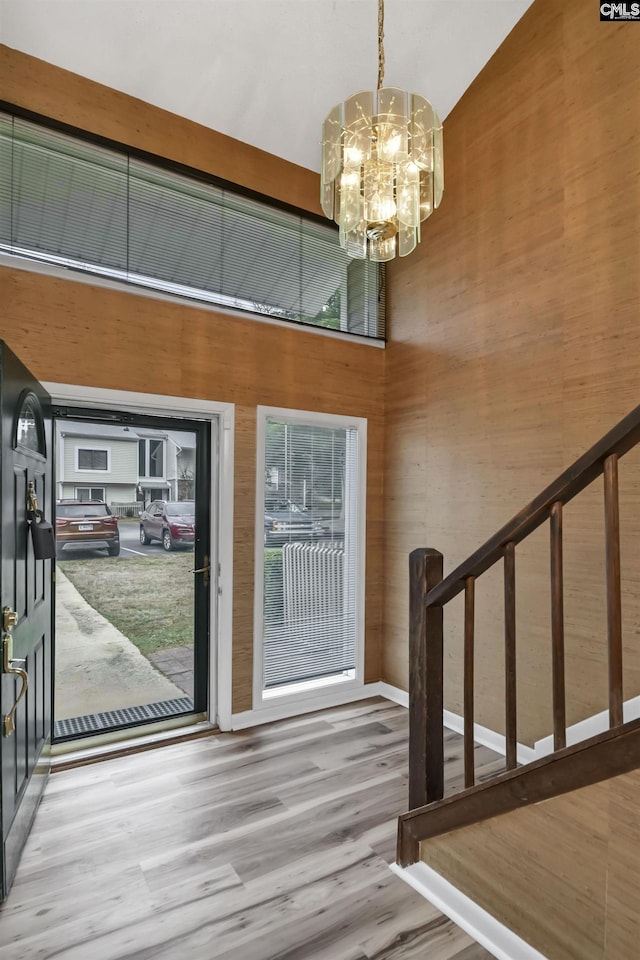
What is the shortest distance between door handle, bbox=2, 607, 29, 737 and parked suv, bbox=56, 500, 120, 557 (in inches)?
46.8

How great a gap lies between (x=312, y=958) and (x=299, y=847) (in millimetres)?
571

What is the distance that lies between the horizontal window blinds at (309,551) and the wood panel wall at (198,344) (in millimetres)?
165

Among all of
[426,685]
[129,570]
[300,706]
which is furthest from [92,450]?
[426,685]

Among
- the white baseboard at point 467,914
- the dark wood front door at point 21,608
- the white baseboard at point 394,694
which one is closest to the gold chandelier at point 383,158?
the dark wood front door at point 21,608

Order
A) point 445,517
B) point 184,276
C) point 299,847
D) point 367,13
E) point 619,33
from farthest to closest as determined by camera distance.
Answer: point 445,517, point 184,276, point 367,13, point 619,33, point 299,847

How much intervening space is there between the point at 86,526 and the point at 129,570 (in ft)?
1.29

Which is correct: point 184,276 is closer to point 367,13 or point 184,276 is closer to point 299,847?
point 367,13

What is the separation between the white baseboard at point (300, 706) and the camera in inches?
140

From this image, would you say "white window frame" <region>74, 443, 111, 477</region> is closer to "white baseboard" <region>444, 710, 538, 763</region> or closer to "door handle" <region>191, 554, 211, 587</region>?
"door handle" <region>191, 554, 211, 587</region>

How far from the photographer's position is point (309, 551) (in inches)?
156

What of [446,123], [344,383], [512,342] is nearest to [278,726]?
[344,383]

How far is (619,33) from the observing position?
2.79m

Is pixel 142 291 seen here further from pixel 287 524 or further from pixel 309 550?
pixel 309 550

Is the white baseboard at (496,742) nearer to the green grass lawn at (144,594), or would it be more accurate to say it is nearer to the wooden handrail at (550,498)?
the wooden handrail at (550,498)
